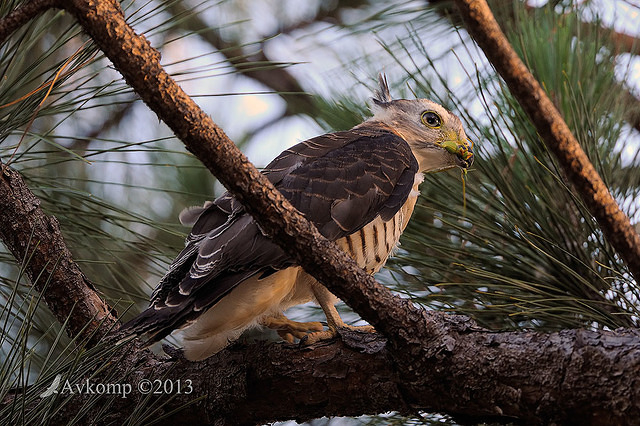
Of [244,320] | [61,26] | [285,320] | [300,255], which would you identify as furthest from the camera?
[61,26]

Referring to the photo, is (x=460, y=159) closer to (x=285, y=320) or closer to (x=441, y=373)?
(x=285, y=320)

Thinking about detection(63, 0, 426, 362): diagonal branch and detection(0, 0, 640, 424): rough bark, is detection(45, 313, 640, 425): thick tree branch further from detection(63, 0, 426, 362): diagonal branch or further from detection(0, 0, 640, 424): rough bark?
detection(63, 0, 426, 362): diagonal branch

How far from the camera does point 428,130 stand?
3676mm

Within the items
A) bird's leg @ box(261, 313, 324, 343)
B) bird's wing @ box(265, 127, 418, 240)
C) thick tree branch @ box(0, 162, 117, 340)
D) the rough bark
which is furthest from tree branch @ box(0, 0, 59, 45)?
bird's leg @ box(261, 313, 324, 343)

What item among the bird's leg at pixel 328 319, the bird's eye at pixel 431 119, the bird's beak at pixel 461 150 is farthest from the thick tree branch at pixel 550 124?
the bird's eye at pixel 431 119

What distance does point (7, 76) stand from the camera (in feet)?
9.07

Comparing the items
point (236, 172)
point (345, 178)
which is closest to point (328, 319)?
point (345, 178)

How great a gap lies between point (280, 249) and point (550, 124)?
Result: 39.0 inches

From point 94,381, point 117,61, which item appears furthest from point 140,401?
point 117,61

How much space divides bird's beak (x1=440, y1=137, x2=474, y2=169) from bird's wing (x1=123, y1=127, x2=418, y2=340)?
0.26 metres

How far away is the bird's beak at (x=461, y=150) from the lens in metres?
3.20

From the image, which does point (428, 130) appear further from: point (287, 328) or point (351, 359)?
point (351, 359)

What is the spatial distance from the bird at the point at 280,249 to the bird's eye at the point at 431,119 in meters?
0.39

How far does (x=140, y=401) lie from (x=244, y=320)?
48cm
